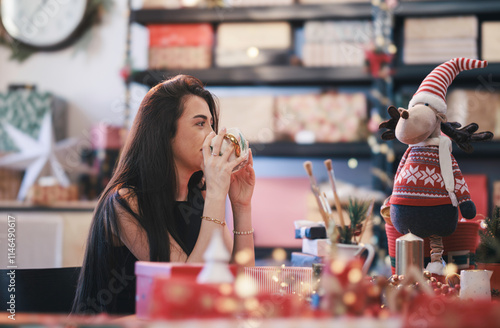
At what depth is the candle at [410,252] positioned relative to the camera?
3.37 ft

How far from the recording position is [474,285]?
97cm

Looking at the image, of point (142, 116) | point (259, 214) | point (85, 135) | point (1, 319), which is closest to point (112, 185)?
point (142, 116)

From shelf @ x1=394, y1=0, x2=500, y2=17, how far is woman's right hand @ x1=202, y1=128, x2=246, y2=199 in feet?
5.81

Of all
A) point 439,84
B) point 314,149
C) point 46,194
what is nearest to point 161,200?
point 439,84

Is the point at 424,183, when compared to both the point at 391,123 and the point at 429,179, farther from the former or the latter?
the point at 391,123

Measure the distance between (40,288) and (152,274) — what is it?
26.0 inches

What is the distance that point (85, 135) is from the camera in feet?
11.5

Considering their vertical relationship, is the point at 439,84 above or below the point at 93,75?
below

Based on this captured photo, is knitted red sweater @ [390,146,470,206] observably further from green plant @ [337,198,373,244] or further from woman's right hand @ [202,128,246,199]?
woman's right hand @ [202,128,246,199]

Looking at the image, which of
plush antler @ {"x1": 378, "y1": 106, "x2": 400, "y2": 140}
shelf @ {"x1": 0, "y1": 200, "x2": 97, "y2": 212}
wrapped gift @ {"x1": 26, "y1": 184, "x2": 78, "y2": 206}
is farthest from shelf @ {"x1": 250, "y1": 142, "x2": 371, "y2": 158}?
plush antler @ {"x1": 378, "y1": 106, "x2": 400, "y2": 140}

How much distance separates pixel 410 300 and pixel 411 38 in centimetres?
→ 233

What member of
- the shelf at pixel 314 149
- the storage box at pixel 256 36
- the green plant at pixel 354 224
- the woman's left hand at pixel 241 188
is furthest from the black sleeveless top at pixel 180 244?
the storage box at pixel 256 36

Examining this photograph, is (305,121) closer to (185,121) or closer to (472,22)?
(472,22)

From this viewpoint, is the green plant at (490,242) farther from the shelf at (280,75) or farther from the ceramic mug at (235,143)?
the shelf at (280,75)
